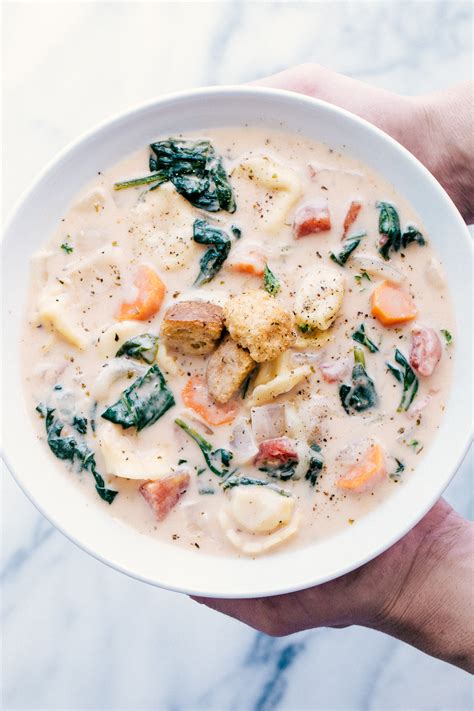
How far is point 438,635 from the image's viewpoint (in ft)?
12.6

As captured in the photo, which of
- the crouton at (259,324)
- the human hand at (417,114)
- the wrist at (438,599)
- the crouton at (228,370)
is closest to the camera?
the crouton at (259,324)

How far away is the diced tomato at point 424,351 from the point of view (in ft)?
11.4

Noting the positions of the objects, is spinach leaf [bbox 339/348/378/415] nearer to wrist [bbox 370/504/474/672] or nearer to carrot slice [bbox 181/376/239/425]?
carrot slice [bbox 181/376/239/425]

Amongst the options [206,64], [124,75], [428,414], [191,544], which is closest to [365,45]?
[206,64]

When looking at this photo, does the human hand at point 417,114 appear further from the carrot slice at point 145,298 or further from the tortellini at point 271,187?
the carrot slice at point 145,298

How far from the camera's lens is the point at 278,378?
346 centimetres

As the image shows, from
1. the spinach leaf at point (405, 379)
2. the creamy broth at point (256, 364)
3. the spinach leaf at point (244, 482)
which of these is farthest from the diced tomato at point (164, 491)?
the spinach leaf at point (405, 379)

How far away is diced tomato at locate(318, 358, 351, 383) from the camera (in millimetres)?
3498

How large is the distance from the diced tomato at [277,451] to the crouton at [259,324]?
367mm

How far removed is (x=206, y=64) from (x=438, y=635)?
132 inches

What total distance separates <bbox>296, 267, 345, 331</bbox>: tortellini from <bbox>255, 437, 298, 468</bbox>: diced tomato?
50cm

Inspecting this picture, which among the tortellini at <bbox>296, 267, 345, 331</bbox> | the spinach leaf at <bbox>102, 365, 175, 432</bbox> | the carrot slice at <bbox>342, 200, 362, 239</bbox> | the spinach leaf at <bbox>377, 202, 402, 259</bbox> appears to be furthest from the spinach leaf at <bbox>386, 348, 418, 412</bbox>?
the spinach leaf at <bbox>102, 365, 175, 432</bbox>

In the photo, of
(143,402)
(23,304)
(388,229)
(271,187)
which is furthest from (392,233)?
(23,304)

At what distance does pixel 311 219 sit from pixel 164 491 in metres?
1.33
